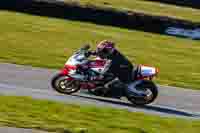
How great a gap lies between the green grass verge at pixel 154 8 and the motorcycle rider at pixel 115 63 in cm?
2288

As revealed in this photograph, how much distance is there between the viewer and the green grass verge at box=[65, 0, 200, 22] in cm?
3959

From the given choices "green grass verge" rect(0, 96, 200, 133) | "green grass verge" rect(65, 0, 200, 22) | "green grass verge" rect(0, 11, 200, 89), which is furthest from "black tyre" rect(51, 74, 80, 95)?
"green grass verge" rect(65, 0, 200, 22)

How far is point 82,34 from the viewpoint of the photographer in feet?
101

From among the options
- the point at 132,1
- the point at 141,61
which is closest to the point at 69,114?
the point at 141,61

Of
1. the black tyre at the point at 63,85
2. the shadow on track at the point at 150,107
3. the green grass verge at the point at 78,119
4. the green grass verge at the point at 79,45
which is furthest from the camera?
the green grass verge at the point at 79,45

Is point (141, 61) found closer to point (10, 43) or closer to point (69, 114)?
point (10, 43)

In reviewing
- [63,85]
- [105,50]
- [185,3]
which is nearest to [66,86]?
[63,85]

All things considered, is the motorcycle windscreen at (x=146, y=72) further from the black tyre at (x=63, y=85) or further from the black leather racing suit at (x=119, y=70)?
the black tyre at (x=63, y=85)

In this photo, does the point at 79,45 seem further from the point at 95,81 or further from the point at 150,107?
the point at 150,107

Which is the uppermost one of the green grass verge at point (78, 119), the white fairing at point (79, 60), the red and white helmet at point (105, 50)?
the red and white helmet at point (105, 50)

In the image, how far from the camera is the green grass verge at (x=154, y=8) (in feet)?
130

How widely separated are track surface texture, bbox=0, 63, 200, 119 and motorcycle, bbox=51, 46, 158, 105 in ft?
0.69

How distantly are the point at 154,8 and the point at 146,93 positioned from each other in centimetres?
2579

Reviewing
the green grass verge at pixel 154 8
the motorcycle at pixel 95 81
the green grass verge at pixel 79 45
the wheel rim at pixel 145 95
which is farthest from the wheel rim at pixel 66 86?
the green grass verge at pixel 154 8
